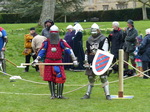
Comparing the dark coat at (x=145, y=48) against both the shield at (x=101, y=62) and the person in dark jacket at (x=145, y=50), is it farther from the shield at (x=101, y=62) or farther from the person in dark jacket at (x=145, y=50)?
the shield at (x=101, y=62)

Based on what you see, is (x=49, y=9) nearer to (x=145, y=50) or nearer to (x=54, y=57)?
(x=145, y=50)

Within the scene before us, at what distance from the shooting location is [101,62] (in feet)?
34.7

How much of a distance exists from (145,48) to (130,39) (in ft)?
2.80

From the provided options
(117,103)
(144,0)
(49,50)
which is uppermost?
(144,0)

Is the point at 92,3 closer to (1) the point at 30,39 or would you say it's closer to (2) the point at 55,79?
(1) the point at 30,39

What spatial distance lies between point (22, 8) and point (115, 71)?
93.1 feet

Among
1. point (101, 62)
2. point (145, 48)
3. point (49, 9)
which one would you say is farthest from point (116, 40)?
point (49, 9)

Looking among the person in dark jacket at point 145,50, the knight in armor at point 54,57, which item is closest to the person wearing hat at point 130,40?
the person in dark jacket at point 145,50

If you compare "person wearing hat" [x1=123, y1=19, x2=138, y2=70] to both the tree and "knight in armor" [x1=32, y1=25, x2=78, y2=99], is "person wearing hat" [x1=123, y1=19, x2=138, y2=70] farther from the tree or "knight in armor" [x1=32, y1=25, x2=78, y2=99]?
the tree

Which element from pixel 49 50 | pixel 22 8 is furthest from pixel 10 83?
pixel 22 8

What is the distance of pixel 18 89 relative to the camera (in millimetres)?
12562

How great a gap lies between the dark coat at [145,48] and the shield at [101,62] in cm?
394

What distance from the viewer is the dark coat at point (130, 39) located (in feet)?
49.4

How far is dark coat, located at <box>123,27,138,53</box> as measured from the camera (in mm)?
15070
